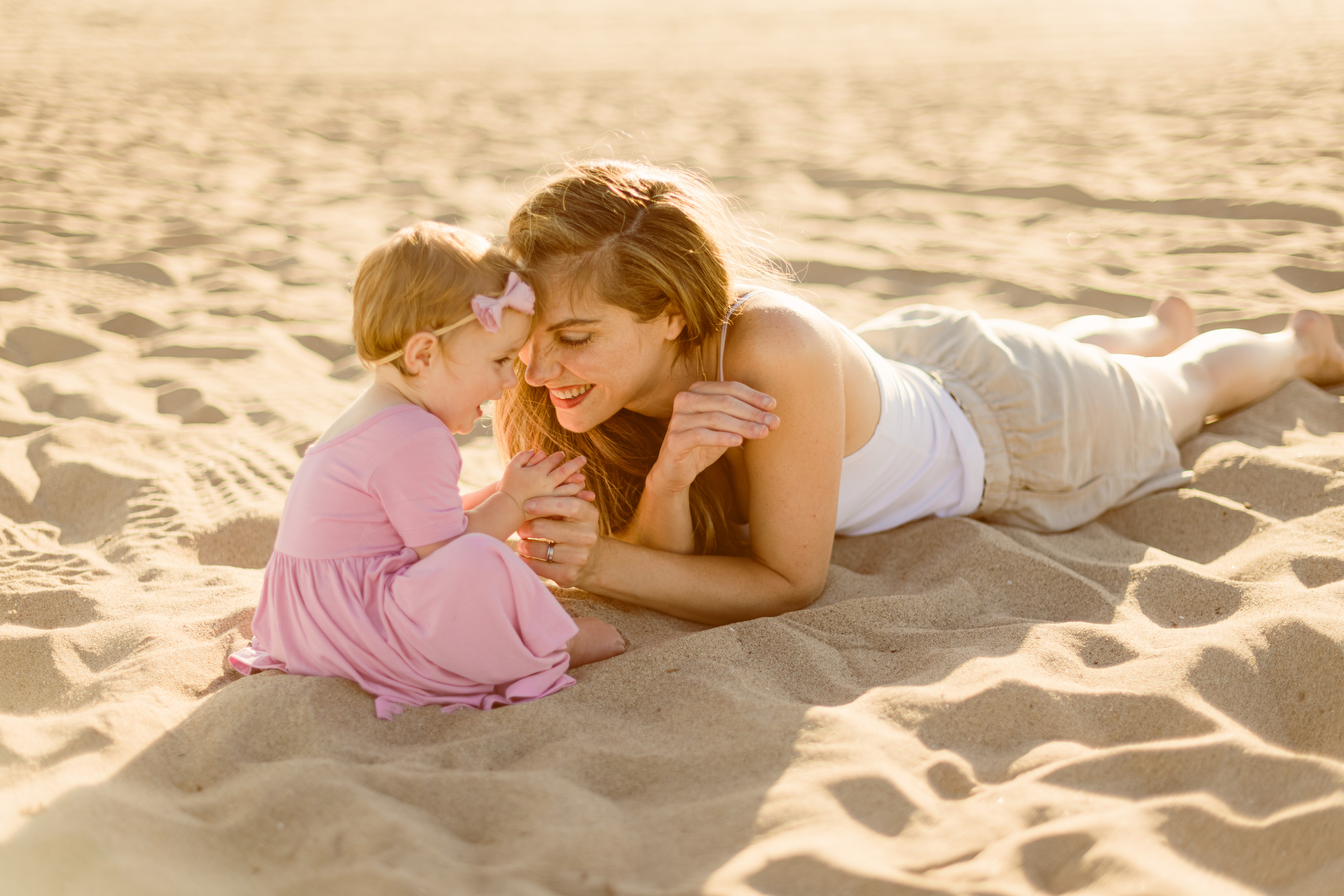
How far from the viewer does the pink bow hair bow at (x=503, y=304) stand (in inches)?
92.8

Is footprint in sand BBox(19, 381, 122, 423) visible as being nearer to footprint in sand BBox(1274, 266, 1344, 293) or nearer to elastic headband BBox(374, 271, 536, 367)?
elastic headband BBox(374, 271, 536, 367)

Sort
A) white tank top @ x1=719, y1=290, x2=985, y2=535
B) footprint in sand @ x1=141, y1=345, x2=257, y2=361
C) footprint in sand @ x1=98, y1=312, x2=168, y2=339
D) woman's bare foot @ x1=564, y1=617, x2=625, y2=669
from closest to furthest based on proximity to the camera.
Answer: woman's bare foot @ x1=564, y1=617, x2=625, y2=669 < white tank top @ x1=719, y1=290, x2=985, y2=535 < footprint in sand @ x1=141, y1=345, x2=257, y2=361 < footprint in sand @ x1=98, y1=312, x2=168, y2=339

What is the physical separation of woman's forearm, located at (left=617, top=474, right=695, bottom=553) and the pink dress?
0.62 metres

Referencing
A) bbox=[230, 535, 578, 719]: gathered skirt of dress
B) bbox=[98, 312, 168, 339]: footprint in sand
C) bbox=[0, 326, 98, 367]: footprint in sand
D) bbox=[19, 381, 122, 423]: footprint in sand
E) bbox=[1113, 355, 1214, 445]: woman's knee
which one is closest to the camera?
bbox=[230, 535, 578, 719]: gathered skirt of dress

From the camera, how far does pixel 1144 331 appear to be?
4.29 metres

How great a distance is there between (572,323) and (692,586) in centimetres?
78

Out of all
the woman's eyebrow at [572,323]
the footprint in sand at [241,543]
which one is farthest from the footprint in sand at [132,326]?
the woman's eyebrow at [572,323]

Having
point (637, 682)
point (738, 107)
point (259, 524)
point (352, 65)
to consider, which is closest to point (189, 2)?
point (352, 65)

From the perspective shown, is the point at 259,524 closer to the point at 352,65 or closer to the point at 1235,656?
the point at 1235,656

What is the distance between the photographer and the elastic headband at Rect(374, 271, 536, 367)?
2359 mm

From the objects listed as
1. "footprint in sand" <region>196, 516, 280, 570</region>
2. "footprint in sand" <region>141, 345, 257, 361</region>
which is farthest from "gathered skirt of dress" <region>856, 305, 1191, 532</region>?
"footprint in sand" <region>141, 345, 257, 361</region>

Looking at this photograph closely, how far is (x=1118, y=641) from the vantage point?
2523 millimetres

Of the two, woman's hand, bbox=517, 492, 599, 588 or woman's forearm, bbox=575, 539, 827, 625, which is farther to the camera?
woman's forearm, bbox=575, 539, 827, 625

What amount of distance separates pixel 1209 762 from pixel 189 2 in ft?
66.1
